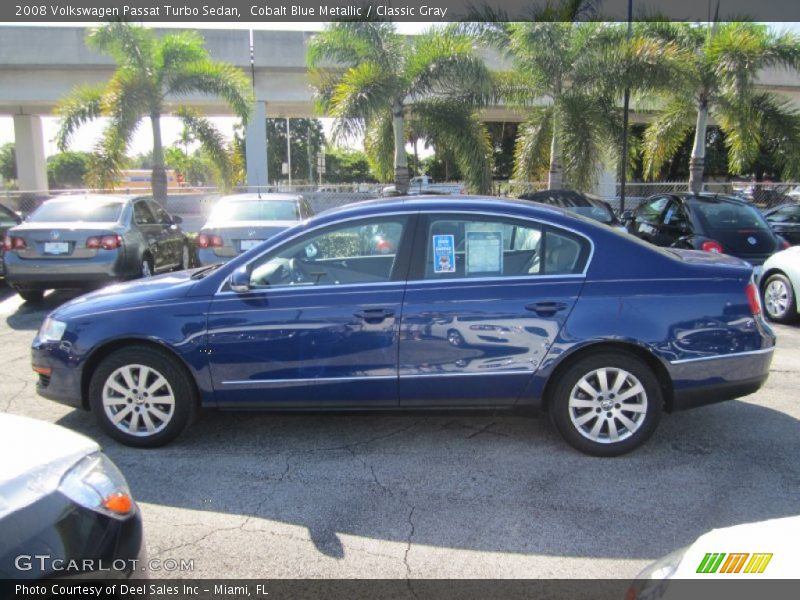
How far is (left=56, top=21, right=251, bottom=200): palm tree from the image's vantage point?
15.5m

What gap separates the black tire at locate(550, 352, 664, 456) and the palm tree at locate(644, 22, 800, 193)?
40.7ft

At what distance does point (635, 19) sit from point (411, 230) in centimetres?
1408

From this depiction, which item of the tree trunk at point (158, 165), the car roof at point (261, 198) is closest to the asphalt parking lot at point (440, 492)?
the car roof at point (261, 198)

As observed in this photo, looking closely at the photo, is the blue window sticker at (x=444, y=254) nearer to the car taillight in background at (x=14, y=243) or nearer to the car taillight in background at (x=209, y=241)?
the car taillight in background at (x=209, y=241)

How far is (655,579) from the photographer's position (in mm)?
1885

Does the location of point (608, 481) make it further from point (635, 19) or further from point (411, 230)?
point (635, 19)

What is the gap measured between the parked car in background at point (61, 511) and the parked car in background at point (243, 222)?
5.43 m

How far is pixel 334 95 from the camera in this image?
14477mm

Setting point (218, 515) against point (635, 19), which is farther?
point (635, 19)

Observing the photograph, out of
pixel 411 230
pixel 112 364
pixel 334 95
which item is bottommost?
pixel 112 364

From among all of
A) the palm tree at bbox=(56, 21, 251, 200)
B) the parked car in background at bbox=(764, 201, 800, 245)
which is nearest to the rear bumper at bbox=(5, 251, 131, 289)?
the palm tree at bbox=(56, 21, 251, 200)

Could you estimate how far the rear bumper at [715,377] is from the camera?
419cm

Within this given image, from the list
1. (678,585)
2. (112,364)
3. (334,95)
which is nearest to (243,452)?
(112,364)

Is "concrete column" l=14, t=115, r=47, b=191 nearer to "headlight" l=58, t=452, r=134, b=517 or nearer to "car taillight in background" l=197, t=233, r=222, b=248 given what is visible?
"car taillight in background" l=197, t=233, r=222, b=248
